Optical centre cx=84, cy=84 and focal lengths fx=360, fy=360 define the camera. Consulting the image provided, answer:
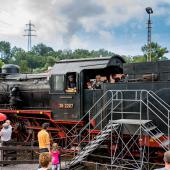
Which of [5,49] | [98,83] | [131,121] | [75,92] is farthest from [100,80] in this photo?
[5,49]

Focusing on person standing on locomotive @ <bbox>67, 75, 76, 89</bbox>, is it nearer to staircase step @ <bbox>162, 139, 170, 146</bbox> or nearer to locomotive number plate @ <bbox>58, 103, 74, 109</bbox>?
locomotive number plate @ <bbox>58, 103, 74, 109</bbox>

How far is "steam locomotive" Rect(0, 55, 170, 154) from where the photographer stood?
12.4 metres

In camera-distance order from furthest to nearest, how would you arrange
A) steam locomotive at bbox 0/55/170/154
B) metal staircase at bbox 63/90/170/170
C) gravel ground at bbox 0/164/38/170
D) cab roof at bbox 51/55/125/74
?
cab roof at bbox 51/55/125/74 < steam locomotive at bbox 0/55/170/154 < gravel ground at bbox 0/164/38/170 < metal staircase at bbox 63/90/170/170

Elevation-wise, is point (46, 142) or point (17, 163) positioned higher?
point (46, 142)

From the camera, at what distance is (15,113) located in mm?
16891

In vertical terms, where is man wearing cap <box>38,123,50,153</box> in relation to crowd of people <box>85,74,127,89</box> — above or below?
below

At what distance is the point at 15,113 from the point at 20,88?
4.18 feet

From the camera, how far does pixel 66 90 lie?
14602 mm

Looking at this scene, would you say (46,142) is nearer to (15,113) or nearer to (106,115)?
(106,115)

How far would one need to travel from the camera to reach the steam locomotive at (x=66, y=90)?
1238cm

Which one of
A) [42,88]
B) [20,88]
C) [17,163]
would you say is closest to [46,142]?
[17,163]

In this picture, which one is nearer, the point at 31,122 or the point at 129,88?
the point at 129,88

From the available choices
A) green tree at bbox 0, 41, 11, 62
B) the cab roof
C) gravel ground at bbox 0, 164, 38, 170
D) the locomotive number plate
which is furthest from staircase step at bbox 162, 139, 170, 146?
green tree at bbox 0, 41, 11, 62

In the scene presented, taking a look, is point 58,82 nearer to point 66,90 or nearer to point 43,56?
point 66,90
